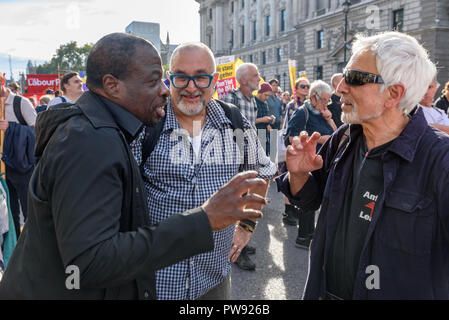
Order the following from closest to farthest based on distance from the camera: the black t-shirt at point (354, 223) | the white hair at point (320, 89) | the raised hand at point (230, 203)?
the raised hand at point (230, 203)
the black t-shirt at point (354, 223)
the white hair at point (320, 89)

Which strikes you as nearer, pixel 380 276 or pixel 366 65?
pixel 380 276

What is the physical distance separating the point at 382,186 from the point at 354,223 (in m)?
0.23

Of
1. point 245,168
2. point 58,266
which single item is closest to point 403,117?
point 245,168

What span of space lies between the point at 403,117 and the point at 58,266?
1691mm

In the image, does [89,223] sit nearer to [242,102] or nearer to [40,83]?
[242,102]

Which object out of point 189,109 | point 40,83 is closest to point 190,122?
point 189,109

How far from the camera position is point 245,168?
98.0 inches

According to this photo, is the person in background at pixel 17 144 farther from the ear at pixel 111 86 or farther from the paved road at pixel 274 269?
the ear at pixel 111 86

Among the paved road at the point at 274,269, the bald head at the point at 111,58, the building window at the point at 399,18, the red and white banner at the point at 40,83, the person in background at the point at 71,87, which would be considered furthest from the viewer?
the building window at the point at 399,18

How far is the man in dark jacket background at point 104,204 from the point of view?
1137mm

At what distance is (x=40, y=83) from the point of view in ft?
54.9

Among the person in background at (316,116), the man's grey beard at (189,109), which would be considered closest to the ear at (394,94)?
the man's grey beard at (189,109)

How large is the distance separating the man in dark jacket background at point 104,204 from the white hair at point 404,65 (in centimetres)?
96
